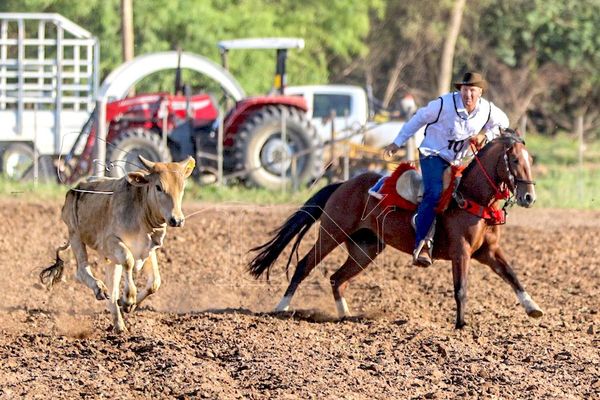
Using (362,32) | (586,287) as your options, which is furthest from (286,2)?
(586,287)

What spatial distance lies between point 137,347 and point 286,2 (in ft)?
90.3

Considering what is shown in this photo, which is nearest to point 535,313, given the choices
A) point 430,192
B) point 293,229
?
point 430,192

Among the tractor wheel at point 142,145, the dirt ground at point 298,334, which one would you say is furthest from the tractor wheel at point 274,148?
the dirt ground at point 298,334

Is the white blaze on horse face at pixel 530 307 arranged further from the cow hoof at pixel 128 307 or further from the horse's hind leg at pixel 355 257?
the cow hoof at pixel 128 307

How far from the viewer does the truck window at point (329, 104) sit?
84.4 ft

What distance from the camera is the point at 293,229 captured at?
1183 centimetres

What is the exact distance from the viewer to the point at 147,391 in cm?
788

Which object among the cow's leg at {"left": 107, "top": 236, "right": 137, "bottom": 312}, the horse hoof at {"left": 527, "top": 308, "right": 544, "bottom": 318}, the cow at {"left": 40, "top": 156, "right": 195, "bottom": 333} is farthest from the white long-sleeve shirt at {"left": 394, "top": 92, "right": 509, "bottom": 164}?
the cow's leg at {"left": 107, "top": 236, "right": 137, "bottom": 312}

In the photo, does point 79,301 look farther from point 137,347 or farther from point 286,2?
point 286,2

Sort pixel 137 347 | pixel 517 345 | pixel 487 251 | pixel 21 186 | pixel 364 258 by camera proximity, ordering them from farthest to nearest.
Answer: pixel 21 186
pixel 364 258
pixel 487 251
pixel 517 345
pixel 137 347

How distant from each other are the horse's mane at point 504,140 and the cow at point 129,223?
2.50m

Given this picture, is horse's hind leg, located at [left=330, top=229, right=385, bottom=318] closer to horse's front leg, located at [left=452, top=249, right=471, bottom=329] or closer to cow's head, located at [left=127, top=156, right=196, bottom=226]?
horse's front leg, located at [left=452, top=249, right=471, bottom=329]

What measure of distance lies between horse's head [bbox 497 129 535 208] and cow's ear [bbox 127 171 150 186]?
2.93 metres

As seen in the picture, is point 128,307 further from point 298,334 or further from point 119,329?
point 298,334
